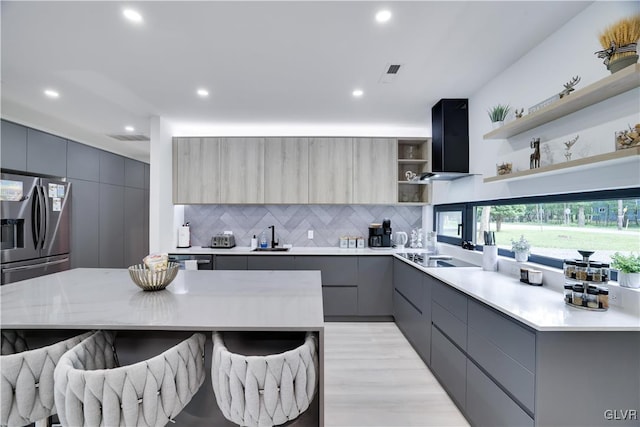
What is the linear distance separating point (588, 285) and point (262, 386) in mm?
1730

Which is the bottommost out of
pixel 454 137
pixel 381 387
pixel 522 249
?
pixel 381 387

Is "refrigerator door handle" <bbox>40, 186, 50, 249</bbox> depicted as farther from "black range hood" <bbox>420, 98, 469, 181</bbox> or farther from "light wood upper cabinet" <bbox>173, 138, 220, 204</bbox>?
"black range hood" <bbox>420, 98, 469, 181</bbox>

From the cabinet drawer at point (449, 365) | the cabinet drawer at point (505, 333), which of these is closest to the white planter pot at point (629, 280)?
the cabinet drawer at point (505, 333)

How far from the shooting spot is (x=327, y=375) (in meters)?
2.53

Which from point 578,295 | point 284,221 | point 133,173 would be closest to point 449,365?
point 578,295

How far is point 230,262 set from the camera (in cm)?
379

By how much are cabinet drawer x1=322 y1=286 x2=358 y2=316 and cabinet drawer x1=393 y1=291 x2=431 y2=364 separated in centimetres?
50

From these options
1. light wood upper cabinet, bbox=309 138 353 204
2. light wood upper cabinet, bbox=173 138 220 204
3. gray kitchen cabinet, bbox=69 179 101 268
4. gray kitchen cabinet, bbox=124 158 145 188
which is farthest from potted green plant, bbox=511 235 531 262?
gray kitchen cabinet, bbox=124 158 145 188

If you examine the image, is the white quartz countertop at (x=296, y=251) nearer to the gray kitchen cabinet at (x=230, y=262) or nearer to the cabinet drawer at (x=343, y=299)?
the gray kitchen cabinet at (x=230, y=262)

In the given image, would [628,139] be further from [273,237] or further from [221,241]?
[221,241]

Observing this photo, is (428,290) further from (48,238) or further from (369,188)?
(48,238)

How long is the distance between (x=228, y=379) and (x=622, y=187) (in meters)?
2.17

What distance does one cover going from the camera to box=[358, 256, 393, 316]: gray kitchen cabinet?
3801 millimetres

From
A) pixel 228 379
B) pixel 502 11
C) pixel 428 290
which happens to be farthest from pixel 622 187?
pixel 228 379
